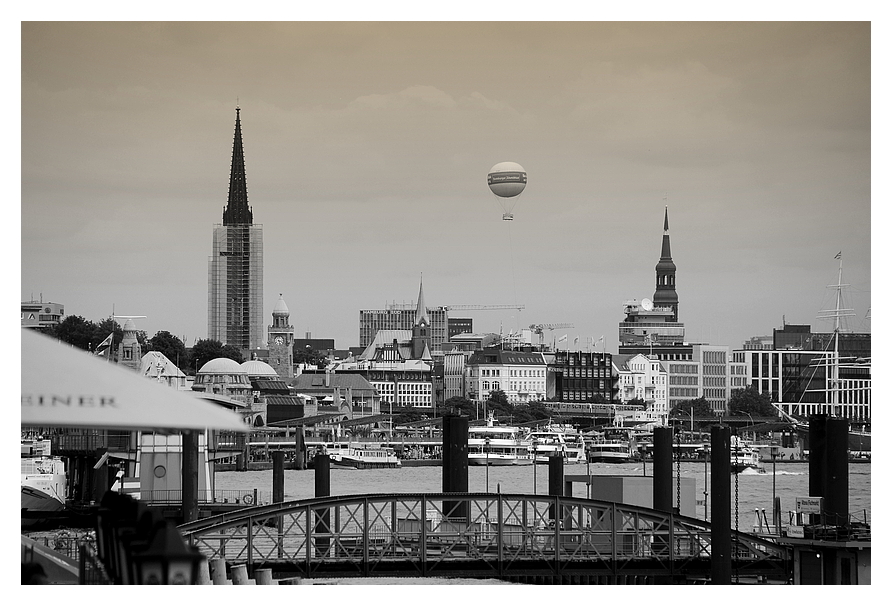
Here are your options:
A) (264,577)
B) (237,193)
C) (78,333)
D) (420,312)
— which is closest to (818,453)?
(264,577)

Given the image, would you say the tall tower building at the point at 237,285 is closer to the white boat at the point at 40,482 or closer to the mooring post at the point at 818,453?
the white boat at the point at 40,482

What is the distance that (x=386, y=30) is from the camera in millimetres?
20359

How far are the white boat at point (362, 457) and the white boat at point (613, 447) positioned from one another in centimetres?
837

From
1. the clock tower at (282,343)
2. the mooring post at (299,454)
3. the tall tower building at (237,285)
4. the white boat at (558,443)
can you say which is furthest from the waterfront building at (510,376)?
the mooring post at (299,454)

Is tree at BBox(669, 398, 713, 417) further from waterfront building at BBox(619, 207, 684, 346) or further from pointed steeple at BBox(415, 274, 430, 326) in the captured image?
pointed steeple at BBox(415, 274, 430, 326)

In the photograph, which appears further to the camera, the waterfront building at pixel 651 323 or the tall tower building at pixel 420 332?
the tall tower building at pixel 420 332

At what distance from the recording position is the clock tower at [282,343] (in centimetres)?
10250

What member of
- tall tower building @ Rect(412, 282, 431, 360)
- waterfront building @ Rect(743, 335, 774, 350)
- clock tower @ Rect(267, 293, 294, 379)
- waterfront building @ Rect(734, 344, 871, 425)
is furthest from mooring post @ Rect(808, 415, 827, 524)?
tall tower building @ Rect(412, 282, 431, 360)

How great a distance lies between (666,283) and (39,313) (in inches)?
3392

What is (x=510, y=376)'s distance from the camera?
9450 cm

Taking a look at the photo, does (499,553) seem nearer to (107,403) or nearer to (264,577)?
(264,577)

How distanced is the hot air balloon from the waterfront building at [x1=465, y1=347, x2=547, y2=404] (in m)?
55.9
